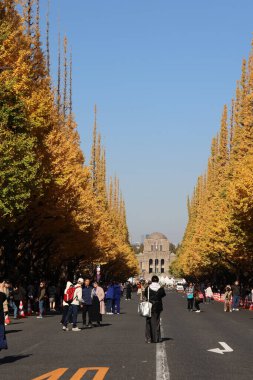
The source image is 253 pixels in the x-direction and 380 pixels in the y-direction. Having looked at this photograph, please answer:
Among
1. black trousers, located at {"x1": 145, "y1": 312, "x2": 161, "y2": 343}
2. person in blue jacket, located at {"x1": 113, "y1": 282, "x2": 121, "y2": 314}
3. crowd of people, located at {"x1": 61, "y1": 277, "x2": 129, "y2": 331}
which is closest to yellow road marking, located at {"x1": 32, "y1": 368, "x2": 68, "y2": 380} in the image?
black trousers, located at {"x1": 145, "y1": 312, "x2": 161, "y2": 343}

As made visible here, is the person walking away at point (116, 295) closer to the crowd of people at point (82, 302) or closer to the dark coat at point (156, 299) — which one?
the crowd of people at point (82, 302)

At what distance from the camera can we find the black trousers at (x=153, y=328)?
1729 centimetres

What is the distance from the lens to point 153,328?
57.9 feet

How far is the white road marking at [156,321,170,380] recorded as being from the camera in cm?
1125

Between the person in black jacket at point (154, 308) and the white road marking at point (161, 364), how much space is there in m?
0.87

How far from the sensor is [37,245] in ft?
146

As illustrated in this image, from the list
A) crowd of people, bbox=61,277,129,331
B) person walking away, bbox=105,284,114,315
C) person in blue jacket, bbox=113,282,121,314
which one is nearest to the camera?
crowd of people, bbox=61,277,129,331

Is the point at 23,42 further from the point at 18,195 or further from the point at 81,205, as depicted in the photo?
the point at 81,205

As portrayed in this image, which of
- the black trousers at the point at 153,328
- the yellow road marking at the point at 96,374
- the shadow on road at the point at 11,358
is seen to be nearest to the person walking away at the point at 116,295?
the black trousers at the point at 153,328

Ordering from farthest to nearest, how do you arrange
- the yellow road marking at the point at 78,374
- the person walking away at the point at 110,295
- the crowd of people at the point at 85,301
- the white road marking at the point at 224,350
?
the person walking away at the point at 110,295, the crowd of people at the point at 85,301, the white road marking at the point at 224,350, the yellow road marking at the point at 78,374

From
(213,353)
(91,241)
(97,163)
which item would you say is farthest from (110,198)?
(213,353)

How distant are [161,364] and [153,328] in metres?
4.80

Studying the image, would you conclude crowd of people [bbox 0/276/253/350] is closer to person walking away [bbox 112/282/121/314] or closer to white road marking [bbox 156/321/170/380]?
person walking away [bbox 112/282/121/314]

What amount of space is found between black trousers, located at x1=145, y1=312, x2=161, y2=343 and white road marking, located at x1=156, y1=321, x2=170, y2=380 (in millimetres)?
820
